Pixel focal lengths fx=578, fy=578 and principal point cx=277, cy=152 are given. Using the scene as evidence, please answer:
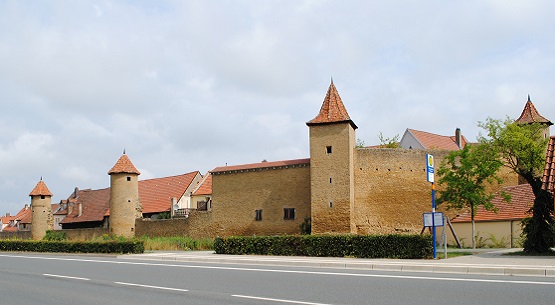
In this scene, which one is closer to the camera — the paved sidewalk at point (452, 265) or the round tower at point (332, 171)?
the paved sidewalk at point (452, 265)

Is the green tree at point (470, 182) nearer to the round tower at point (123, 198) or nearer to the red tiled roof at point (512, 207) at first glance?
the red tiled roof at point (512, 207)

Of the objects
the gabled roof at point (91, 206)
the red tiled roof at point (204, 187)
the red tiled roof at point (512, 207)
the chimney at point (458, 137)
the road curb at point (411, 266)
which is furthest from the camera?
the gabled roof at point (91, 206)

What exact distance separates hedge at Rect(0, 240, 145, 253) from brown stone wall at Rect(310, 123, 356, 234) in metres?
12.2

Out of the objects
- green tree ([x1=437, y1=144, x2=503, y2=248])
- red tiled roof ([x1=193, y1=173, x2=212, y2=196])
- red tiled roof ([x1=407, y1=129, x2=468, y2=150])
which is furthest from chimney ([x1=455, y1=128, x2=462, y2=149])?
green tree ([x1=437, y1=144, x2=503, y2=248])

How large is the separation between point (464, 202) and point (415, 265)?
15.0 metres

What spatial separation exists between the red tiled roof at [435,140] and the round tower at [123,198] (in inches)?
1186

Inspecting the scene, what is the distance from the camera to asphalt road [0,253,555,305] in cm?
1186

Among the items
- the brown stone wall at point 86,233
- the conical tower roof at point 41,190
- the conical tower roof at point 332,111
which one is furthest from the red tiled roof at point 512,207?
the conical tower roof at point 41,190

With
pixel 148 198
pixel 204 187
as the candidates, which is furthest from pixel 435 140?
pixel 148 198

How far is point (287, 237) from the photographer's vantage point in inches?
1133

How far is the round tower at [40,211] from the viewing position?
6169 cm

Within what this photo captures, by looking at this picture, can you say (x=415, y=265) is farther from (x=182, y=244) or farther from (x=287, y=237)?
(x=182, y=244)

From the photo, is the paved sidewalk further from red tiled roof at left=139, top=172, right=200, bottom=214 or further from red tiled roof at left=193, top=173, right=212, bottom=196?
red tiled roof at left=139, top=172, right=200, bottom=214

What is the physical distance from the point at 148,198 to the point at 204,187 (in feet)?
21.5
